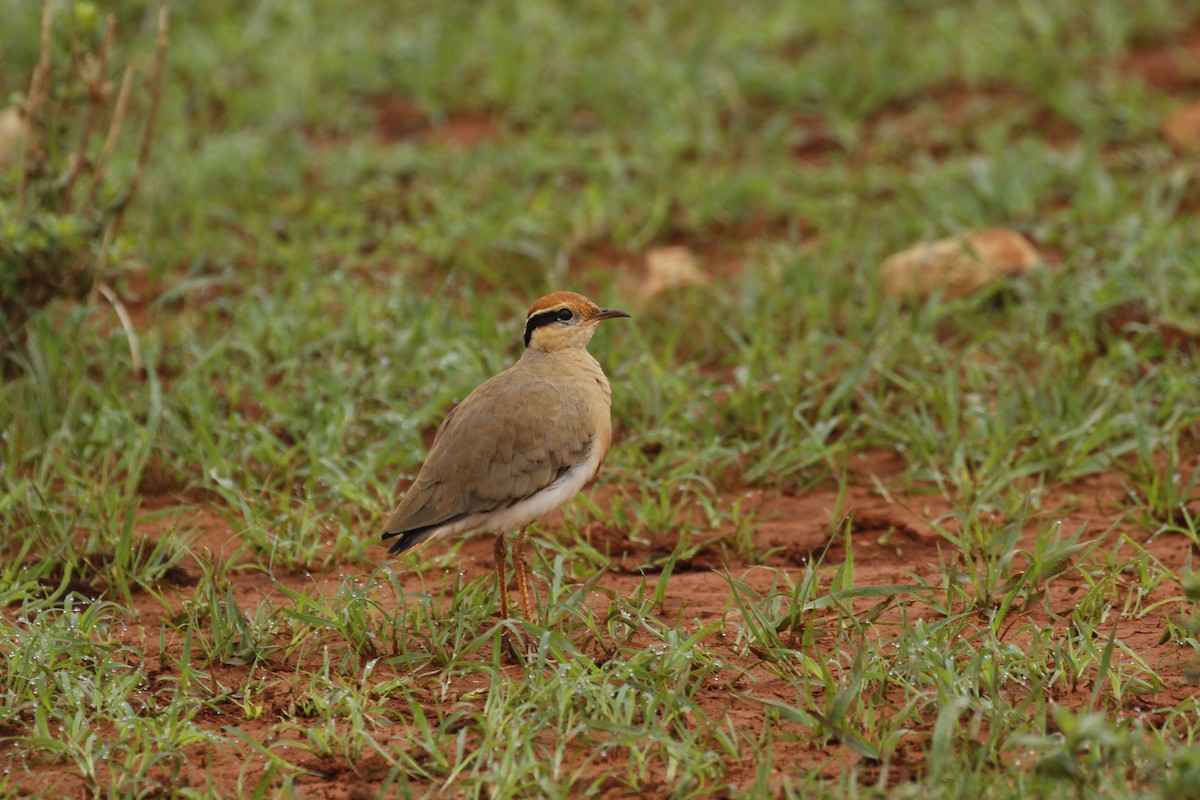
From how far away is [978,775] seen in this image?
3623mm

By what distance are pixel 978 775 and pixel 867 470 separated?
88.5 inches

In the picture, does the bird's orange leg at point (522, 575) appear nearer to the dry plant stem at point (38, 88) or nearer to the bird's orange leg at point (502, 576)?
the bird's orange leg at point (502, 576)

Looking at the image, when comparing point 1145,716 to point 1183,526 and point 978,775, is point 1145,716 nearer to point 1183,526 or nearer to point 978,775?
point 978,775

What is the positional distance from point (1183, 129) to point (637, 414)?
367 cm

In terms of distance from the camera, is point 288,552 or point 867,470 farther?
point 867,470

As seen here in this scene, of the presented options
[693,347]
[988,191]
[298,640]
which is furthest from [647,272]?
[298,640]

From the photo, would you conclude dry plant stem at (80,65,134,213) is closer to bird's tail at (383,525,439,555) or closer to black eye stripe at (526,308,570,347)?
black eye stripe at (526,308,570,347)

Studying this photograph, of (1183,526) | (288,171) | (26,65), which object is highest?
(26,65)

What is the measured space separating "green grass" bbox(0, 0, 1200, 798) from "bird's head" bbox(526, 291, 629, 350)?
2.23 feet

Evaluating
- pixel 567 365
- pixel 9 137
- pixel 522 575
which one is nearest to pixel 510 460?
pixel 522 575

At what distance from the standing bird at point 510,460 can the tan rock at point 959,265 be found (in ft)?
7.28

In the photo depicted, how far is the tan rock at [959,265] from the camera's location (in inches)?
264

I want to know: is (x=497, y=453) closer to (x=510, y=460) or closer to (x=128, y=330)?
(x=510, y=460)

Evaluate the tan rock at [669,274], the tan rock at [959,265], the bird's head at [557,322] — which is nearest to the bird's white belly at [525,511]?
the bird's head at [557,322]
